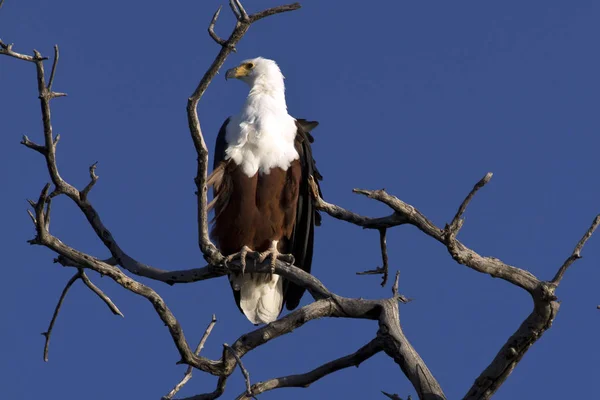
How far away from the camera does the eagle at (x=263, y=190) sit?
18.7 feet

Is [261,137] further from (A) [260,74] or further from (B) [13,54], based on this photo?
(B) [13,54]

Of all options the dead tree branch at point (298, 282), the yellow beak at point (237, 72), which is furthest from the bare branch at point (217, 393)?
the yellow beak at point (237, 72)

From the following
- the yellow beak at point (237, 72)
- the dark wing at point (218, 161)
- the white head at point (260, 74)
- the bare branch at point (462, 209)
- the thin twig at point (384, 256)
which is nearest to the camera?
the bare branch at point (462, 209)

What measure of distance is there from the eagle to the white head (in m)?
0.19

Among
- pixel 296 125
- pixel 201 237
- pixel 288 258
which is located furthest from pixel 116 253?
pixel 296 125

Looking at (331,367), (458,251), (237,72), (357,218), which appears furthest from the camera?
(237,72)

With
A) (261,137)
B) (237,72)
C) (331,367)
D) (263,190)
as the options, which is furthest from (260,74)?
(331,367)

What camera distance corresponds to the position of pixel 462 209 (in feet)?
13.2

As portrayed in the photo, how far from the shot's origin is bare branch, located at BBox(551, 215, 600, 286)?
400 centimetres

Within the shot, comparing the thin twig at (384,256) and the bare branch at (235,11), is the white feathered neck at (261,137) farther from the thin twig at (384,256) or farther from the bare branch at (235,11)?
the bare branch at (235,11)

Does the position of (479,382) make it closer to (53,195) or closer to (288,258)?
(288,258)

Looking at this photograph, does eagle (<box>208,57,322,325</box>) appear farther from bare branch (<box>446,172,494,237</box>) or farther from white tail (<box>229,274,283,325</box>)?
bare branch (<box>446,172,494,237</box>)

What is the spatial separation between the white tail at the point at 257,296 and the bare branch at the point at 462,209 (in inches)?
90.7

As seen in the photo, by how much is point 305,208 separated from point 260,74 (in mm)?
1225
